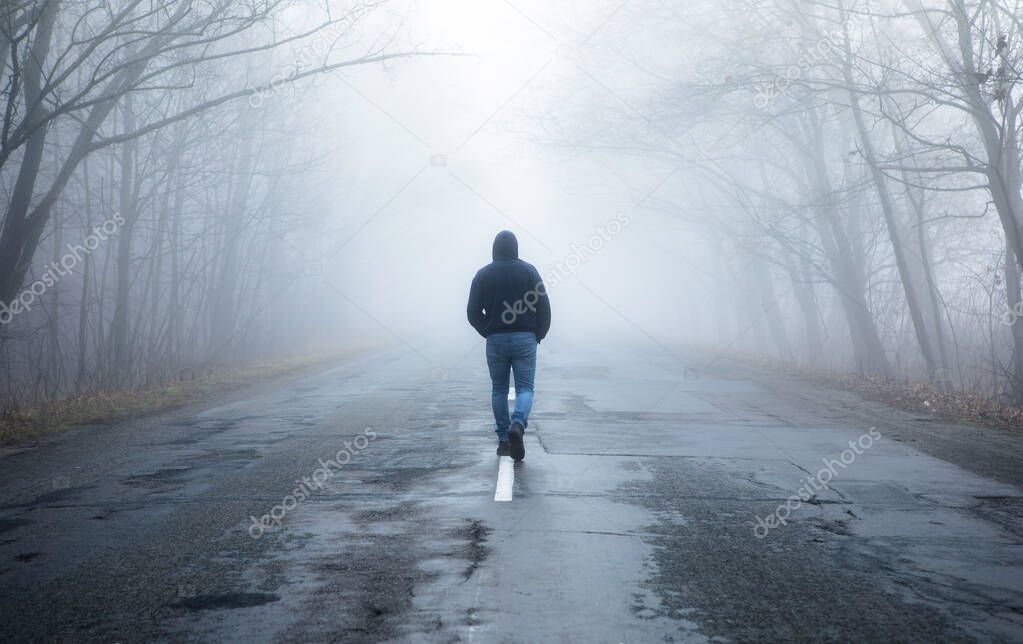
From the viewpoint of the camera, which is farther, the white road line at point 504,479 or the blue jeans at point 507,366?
the blue jeans at point 507,366

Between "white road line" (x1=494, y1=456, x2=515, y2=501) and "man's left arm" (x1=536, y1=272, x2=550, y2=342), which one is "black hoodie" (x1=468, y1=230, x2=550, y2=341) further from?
"white road line" (x1=494, y1=456, x2=515, y2=501)

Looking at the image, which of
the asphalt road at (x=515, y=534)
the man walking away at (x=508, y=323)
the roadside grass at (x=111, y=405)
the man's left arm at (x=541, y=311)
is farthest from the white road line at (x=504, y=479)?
the roadside grass at (x=111, y=405)

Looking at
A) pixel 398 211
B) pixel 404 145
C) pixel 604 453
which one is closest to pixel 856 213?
pixel 604 453

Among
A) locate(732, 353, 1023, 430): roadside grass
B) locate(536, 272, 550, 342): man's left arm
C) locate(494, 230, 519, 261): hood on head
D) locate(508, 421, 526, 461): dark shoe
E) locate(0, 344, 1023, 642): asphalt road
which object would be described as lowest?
locate(0, 344, 1023, 642): asphalt road

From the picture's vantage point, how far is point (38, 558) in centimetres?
493

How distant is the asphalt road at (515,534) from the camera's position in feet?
13.1

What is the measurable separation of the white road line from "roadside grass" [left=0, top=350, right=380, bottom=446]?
5332 millimetres

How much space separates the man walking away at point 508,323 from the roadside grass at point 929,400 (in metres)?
6.28

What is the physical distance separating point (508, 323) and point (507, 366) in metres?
0.45

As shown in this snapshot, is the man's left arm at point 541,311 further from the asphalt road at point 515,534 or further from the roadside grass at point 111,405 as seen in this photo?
the roadside grass at point 111,405

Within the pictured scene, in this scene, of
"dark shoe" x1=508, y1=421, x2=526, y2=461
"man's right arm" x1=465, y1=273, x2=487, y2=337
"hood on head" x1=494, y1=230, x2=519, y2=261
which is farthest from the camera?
"hood on head" x1=494, y1=230, x2=519, y2=261

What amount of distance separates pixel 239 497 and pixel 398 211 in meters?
41.3

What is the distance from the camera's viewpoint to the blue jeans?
8344 mm

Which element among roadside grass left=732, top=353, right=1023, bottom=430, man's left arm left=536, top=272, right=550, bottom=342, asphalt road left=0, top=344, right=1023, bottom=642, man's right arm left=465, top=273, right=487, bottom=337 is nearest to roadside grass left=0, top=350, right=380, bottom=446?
asphalt road left=0, top=344, right=1023, bottom=642
